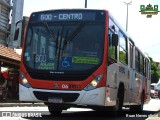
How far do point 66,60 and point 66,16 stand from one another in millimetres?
1457

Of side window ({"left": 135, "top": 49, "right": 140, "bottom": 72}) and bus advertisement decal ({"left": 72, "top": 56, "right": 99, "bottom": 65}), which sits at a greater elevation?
side window ({"left": 135, "top": 49, "right": 140, "bottom": 72})

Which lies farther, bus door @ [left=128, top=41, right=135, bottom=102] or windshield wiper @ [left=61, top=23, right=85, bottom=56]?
bus door @ [left=128, top=41, right=135, bottom=102]

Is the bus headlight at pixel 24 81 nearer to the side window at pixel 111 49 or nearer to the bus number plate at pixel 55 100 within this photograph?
the bus number plate at pixel 55 100

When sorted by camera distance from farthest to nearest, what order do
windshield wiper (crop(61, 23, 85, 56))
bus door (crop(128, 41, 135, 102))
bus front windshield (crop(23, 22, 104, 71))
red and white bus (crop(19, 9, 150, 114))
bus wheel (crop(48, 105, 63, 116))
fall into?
bus door (crop(128, 41, 135, 102))
bus wheel (crop(48, 105, 63, 116))
windshield wiper (crop(61, 23, 85, 56))
bus front windshield (crop(23, 22, 104, 71))
red and white bus (crop(19, 9, 150, 114))

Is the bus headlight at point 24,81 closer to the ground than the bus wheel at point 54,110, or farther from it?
farther from it

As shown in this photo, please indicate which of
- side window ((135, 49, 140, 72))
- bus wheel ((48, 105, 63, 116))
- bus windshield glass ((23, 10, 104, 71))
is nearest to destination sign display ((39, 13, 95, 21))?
bus windshield glass ((23, 10, 104, 71))

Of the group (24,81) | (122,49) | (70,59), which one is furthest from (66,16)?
(122,49)

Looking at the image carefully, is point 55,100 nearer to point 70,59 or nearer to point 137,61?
point 70,59

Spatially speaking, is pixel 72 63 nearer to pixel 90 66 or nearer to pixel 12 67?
pixel 90 66

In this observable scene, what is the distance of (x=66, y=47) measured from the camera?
11.3m

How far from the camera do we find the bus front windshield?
11.1m

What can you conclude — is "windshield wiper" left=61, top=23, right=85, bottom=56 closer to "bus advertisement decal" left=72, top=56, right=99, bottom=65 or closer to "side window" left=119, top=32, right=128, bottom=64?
"bus advertisement decal" left=72, top=56, right=99, bottom=65

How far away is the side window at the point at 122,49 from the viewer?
1358 cm

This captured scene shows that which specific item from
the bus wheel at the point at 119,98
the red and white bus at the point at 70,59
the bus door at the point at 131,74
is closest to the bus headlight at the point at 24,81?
the red and white bus at the point at 70,59
